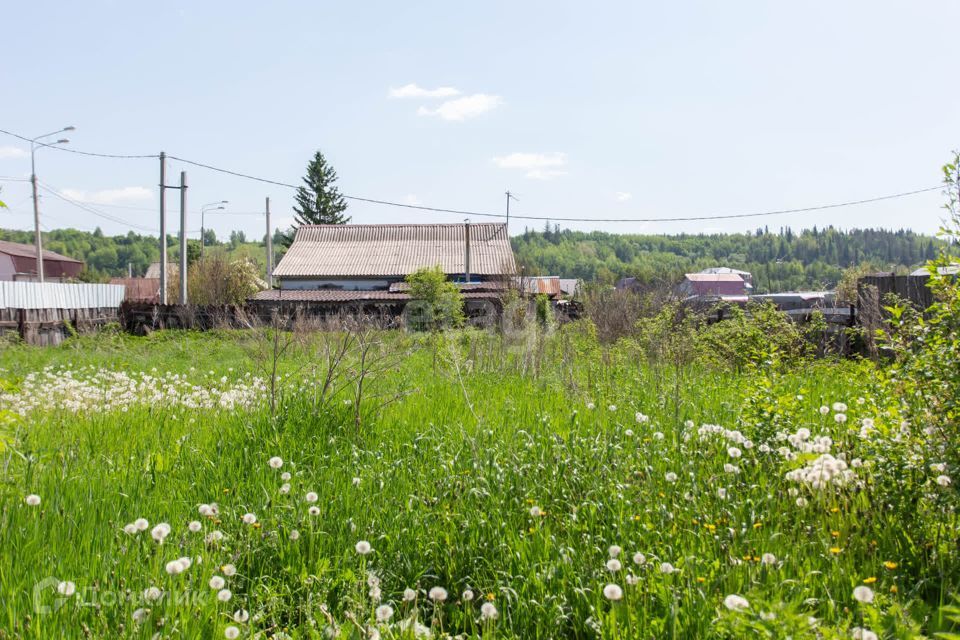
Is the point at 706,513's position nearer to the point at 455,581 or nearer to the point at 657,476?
→ the point at 657,476

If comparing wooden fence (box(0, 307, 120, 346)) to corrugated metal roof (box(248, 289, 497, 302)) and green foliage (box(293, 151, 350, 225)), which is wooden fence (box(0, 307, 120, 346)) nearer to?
corrugated metal roof (box(248, 289, 497, 302))

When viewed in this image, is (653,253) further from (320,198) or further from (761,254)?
(320,198)

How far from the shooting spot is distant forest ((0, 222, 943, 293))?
12975 centimetres

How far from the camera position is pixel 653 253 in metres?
191

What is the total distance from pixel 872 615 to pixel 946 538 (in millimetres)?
1332

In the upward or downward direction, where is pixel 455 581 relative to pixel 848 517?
downward

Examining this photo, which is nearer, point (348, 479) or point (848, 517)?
point (848, 517)

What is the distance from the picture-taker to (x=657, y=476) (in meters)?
3.80

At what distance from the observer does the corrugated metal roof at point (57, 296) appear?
2020 cm

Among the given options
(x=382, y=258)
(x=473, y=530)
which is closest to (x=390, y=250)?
(x=382, y=258)

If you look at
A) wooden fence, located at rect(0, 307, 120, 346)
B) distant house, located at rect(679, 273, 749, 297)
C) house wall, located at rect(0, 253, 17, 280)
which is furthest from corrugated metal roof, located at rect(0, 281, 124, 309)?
distant house, located at rect(679, 273, 749, 297)

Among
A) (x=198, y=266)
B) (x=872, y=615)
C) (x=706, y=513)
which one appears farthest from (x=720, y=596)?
(x=198, y=266)

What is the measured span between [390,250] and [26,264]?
4942 centimetres

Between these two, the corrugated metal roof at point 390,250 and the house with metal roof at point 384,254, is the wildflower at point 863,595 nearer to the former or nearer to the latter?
the house with metal roof at point 384,254
